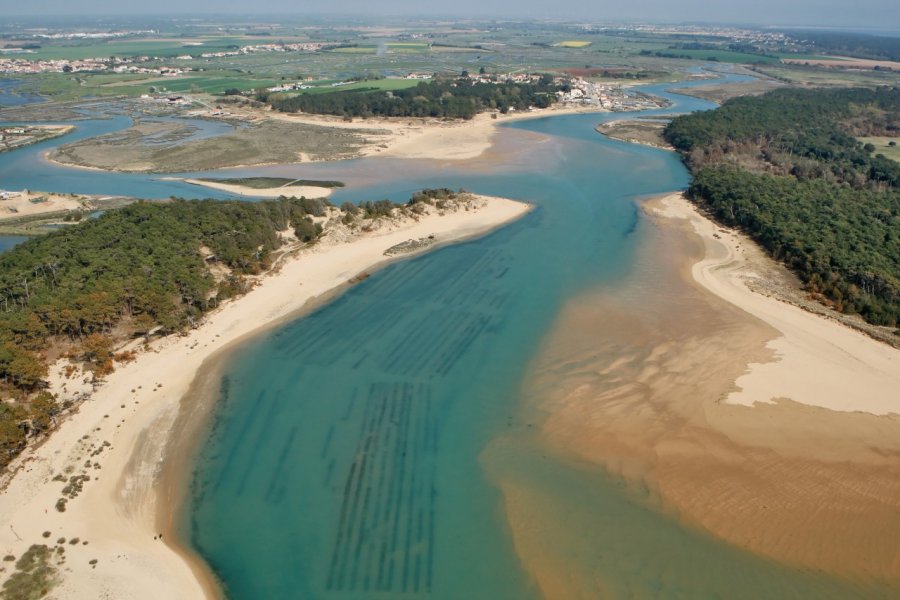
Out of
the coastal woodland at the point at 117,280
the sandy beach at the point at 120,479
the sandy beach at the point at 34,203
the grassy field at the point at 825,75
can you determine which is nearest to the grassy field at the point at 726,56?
the grassy field at the point at 825,75

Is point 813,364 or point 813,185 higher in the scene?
point 813,185

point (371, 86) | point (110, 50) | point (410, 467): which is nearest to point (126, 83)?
point (371, 86)

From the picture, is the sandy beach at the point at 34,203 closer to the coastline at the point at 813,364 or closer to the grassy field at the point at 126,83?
the coastline at the point at 813,364

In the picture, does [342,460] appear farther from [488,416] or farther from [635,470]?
Result: [635,470]

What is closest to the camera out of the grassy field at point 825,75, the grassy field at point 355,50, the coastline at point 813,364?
the coastline at point 813,364

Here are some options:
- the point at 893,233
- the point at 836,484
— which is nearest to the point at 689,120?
the point at 893,233

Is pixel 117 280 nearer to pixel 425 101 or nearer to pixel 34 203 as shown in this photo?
pixel 34 203

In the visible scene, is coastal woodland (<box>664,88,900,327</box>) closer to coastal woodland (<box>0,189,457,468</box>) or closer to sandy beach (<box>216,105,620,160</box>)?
sandy beach (<box>216,105,620,160</box>)
